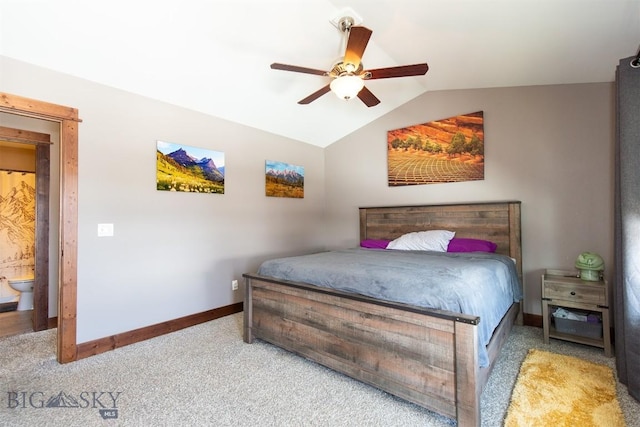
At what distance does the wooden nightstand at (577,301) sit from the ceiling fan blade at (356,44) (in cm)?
259

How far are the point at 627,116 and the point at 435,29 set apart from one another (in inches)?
58.4

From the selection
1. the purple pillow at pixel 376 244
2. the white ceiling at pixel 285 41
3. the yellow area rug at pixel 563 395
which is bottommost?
the yellow area rug at pixel 563 395

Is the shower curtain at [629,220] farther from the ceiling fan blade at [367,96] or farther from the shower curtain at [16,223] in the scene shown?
the shower curtain at [16,223]

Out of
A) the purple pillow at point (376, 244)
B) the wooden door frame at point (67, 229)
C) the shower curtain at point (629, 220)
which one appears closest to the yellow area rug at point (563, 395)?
the shower curtain at point (629, 220)

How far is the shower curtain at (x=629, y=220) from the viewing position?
1.91m

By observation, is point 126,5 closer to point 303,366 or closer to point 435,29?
point 435,29

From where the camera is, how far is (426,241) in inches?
133

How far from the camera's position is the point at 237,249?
12.4ft

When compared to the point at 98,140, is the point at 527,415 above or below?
below

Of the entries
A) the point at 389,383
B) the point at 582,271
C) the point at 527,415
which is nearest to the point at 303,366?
the point at 389,383

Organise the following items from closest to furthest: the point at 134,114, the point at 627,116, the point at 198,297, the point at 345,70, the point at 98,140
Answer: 1. the point at 627,116
2. the point at 345,70
3. the point at 98,140
4. the point at 134,114
5. the point at 198,297

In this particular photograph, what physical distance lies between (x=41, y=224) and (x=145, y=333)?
6.27ft

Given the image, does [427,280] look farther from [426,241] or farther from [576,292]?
[576,292]

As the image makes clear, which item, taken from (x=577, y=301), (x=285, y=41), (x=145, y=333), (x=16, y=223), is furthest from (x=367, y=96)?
(x=16, y=223)
